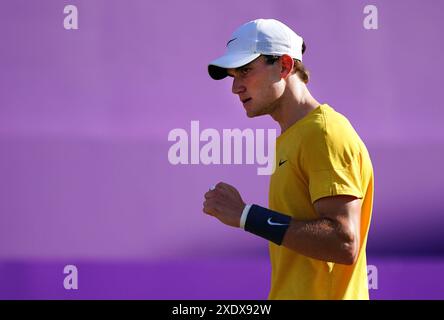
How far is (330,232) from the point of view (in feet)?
6.40

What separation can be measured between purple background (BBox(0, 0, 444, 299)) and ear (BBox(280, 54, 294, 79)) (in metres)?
1.38

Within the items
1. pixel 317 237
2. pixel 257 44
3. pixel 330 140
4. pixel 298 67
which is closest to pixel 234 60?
pixel 257 44

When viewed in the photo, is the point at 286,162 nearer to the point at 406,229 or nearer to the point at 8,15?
the point at 406,229

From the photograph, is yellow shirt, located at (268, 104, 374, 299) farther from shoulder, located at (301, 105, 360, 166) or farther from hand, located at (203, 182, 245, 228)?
hand, located at (203, 182, 245, 228)

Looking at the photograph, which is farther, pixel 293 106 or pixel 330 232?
pixel 293 106

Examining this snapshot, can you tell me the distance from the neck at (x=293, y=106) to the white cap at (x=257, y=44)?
0.36 feet

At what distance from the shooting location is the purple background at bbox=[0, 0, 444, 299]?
11.8 feet

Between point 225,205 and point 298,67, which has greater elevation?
point 298,67

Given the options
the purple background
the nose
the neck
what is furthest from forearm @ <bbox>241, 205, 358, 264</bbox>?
the purple background

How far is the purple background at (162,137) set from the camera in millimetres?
3611

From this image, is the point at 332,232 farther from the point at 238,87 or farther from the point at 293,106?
the point at 238,87

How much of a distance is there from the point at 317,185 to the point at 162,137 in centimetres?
175

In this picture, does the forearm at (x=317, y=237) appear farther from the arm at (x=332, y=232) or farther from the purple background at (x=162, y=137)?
the purple background at (x=162, y=137)

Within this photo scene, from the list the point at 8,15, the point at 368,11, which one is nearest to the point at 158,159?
the point at 8,15
